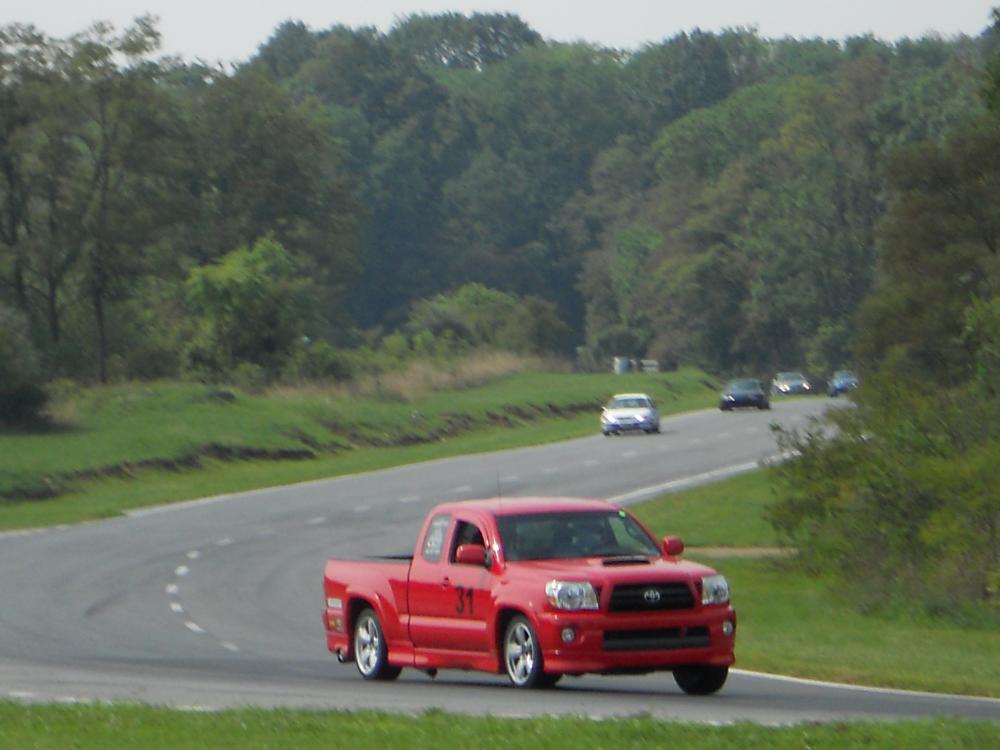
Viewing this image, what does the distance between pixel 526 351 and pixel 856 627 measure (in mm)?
80303

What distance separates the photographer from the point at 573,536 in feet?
51.9

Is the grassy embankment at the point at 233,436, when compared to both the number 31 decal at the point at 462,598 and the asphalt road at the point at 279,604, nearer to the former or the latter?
the asphalt road at the point at 279,604

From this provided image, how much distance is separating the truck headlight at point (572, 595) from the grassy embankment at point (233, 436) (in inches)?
1028

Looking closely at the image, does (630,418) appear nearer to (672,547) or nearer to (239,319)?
(239,319)

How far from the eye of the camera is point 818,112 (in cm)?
11556

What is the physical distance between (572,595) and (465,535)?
5.83ft

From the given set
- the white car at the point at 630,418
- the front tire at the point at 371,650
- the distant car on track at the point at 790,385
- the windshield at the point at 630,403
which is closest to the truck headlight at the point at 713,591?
the front tire at the point at 371,650

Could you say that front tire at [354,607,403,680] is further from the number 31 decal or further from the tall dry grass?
the tall dry grass

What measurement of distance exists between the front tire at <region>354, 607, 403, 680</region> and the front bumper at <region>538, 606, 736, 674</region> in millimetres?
2381

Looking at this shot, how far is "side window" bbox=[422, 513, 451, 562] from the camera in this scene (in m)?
16.4

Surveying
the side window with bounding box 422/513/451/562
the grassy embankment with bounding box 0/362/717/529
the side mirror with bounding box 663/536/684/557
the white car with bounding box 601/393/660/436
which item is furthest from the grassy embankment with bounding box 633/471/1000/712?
the white car with bounding box 601/393/660/436

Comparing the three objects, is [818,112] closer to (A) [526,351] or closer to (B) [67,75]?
(A) [526,351]

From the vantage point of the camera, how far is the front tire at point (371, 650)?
658 inches

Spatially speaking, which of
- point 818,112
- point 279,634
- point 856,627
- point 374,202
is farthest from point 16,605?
point 374,202
